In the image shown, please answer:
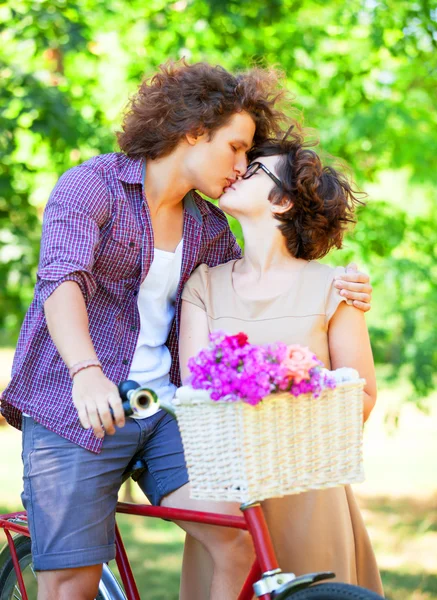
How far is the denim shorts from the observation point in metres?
2.47

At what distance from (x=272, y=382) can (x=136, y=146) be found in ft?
4.25

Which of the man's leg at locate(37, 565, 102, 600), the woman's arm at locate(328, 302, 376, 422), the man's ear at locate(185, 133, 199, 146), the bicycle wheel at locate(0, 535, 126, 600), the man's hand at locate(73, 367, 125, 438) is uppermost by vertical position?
the man's ear at locate(185, 133, 199, 146)

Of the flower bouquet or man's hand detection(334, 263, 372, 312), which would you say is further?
man's hand detection(334, 263, 372, 312)

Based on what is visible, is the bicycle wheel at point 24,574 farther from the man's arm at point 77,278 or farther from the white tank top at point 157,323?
the man's arm at point 77,278

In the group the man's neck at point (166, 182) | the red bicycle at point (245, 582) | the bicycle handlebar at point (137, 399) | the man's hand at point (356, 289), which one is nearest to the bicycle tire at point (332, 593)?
the red bicycle at point (245, 582)

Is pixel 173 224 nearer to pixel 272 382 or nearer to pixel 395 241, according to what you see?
pixel 272 382

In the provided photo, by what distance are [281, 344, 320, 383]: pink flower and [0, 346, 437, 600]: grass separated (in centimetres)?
357

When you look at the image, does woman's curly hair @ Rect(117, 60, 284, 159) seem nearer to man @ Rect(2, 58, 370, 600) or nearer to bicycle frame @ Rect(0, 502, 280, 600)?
man @ Rect(2, 58, 370, 600)

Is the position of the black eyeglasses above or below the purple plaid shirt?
above

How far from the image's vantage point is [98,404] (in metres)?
2.02

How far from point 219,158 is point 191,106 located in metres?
0.22

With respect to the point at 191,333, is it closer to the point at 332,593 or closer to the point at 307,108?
the point at 332,593

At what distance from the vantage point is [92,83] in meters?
6.18

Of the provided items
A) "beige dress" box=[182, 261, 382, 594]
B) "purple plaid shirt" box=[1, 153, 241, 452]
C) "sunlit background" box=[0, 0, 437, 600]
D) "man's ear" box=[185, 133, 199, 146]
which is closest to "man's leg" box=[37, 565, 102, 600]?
"purple plaid shirt" box=[1, 153, 241, 452]
